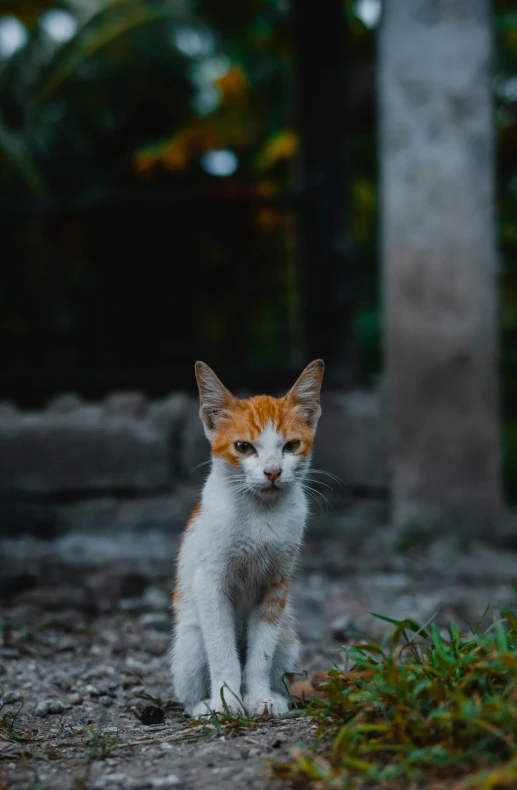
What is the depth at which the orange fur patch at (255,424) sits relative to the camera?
8.50ft

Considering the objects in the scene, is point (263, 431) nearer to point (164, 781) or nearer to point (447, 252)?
point (164, 781)

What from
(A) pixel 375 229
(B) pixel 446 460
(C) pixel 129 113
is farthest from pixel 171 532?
(C) pixel 129 113

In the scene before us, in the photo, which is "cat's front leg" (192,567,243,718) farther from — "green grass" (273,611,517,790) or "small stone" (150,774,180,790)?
"small stone" (150,774,180,790)

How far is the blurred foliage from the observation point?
6109 millimetres

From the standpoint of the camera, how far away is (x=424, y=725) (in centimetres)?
200

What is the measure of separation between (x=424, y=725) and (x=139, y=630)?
2.16m

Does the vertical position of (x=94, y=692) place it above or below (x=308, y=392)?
below

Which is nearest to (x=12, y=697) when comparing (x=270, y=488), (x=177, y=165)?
(x=270, y=488)

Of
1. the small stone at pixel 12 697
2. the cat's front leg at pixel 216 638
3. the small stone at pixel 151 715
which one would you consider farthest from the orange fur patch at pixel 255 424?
the small stone at pixel 12 697

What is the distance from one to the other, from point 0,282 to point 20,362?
9.55 ft

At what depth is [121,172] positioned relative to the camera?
38.3ft

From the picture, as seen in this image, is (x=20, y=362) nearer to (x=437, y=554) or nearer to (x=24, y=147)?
(x=437, y=554)

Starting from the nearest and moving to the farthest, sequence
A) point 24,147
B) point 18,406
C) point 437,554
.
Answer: point 437,554 < point 18,406 < point 24,147

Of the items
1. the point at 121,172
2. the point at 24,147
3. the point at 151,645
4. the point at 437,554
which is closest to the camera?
the point at 151,645
